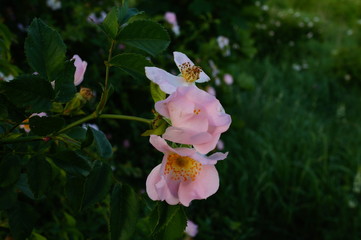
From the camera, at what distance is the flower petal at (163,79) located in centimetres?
54

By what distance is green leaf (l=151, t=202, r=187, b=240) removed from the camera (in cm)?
54

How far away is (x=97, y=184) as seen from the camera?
1.92 feet

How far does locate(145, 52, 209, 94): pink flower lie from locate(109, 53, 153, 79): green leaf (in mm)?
39

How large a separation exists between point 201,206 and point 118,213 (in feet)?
5.62

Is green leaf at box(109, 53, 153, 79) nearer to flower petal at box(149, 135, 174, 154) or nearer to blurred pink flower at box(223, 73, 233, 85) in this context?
flower petal at box(149, 135, 174, 154)

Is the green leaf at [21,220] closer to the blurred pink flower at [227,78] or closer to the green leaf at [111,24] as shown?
the green leaf at [111,24]

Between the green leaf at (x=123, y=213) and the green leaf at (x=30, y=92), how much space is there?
14 centimetres

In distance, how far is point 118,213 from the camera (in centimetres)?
58

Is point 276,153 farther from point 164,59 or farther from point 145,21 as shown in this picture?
point 145,21

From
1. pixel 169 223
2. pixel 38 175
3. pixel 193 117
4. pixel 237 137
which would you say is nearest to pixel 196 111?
pixel 193 117

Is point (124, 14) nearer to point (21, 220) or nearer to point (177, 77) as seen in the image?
point (177, 77)

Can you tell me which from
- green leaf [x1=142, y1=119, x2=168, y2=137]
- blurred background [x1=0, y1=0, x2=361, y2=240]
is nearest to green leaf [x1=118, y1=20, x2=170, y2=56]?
green leaf [x1=142, y1=119, x2=168, y2=137]

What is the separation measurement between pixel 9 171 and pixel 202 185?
249 mm

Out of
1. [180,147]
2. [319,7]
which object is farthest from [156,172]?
[319,7]
